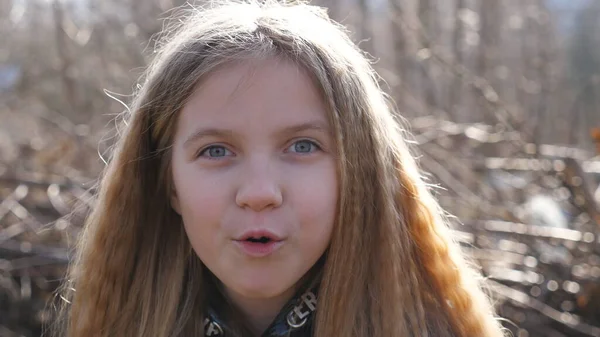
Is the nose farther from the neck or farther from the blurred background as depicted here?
the blurred background

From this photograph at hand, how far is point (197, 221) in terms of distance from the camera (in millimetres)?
1712

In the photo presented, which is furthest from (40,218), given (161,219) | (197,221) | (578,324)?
(578,324)

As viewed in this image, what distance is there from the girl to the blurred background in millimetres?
501

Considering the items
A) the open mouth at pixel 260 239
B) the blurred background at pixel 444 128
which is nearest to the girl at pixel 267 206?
the open mouth at pixel 260 239

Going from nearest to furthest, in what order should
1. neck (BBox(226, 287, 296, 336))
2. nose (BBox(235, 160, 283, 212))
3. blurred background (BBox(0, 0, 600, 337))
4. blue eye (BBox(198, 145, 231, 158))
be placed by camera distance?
nose (BBox(235, 160, 283, 212))
blue eye (BBox(198, 145, 231, 158))
neck (BBox(226, 287, 296, 336))
blurred background (BBox(0, 0, 600, 337))

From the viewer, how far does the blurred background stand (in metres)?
2.73

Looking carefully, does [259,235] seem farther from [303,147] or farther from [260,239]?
[303,147]

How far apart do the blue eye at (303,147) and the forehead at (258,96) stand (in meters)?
0.05

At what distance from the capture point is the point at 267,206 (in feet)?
5.23

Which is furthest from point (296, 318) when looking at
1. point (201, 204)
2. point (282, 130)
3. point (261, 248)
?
point (282, 130)


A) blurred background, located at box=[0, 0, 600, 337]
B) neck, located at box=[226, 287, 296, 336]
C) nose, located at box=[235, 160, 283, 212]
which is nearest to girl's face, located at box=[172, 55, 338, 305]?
nose, located at box=[235, 160, 283, 212]

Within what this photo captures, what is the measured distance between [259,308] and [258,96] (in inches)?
21.4

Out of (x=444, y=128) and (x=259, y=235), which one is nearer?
(x=259, y=235)

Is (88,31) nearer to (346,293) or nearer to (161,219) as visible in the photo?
(161,219)
